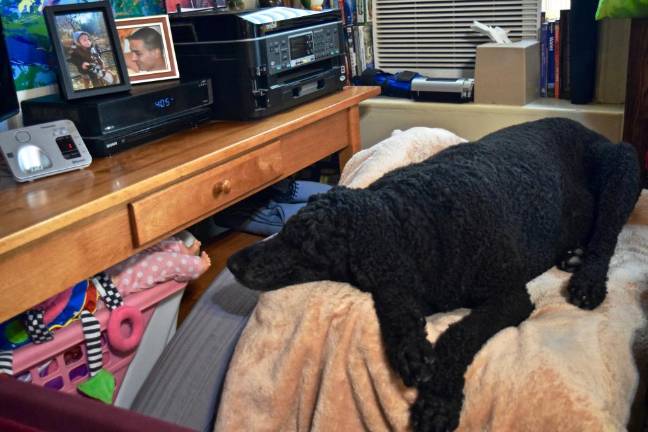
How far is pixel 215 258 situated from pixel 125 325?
1.75 ft

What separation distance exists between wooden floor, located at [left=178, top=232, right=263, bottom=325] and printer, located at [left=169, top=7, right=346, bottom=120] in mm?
418

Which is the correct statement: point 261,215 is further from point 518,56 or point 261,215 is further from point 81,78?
point 518,56

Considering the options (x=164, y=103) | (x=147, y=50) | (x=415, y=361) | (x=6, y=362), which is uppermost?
(x=147, y=50)

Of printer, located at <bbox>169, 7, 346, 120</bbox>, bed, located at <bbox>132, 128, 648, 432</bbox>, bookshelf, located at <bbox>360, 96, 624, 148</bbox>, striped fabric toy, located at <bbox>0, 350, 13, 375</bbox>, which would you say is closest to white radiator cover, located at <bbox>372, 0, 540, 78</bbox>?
bookshelf, located at <bbox>360, 96, 624, 148</bbox>

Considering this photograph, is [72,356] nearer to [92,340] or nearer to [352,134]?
[92,340]

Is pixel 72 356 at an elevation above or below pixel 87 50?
below

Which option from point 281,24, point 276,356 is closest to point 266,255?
point 276,356

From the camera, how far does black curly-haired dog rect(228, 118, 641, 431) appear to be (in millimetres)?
946

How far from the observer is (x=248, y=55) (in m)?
1.73

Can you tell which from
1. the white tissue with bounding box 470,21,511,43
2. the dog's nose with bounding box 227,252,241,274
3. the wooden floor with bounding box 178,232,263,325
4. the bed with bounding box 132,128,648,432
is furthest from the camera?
the white tissue with bounding box 470,21,511,43

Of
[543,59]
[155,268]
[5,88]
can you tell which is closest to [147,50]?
[5,88]

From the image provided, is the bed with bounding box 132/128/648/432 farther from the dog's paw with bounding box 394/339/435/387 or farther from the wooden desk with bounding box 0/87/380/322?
the wooden desk with bounding box 0/87/380/322

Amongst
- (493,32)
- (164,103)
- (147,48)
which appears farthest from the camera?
(493,32)

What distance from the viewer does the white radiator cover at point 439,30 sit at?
7.50 ft
